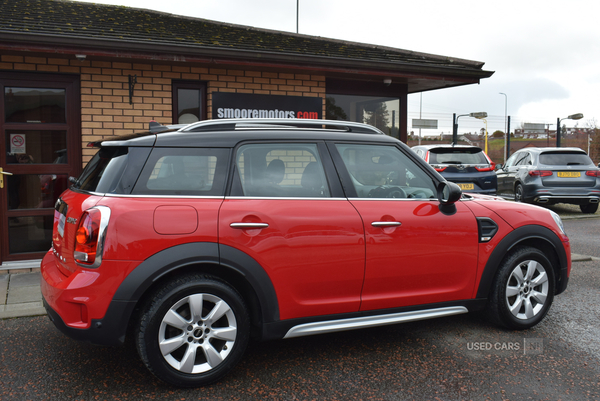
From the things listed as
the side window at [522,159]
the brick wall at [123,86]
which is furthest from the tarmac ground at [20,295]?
the side window at [522,159]

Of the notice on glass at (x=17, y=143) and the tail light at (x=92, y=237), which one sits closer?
the tail light at (x=92, y=237)

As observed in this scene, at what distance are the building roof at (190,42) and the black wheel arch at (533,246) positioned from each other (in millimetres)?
4384

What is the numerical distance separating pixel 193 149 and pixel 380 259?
151 cm

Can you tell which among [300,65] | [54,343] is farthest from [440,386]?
[300,65]

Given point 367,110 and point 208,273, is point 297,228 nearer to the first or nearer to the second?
point 208,273

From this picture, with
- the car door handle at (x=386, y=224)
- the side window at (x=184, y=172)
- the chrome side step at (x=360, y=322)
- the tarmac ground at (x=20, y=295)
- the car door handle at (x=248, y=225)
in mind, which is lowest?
the tarmac ground at (x=20, y=295)

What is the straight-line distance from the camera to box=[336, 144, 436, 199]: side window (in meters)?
3.72

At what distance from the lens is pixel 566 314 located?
15.3 ft

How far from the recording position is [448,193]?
12.2 feet

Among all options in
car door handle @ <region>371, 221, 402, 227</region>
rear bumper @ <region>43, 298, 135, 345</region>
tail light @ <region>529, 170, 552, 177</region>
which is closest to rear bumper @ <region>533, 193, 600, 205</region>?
tail light @ <region>529, 170, 552, 177</region>

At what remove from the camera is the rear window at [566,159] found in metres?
12.4

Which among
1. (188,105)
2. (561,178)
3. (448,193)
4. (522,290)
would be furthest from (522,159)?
(448,193)

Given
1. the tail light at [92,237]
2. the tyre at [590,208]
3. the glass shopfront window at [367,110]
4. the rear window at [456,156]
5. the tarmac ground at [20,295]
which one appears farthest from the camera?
the tyre at [590,208]

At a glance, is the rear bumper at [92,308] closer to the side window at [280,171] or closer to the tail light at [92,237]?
the tail light at [92,237]
